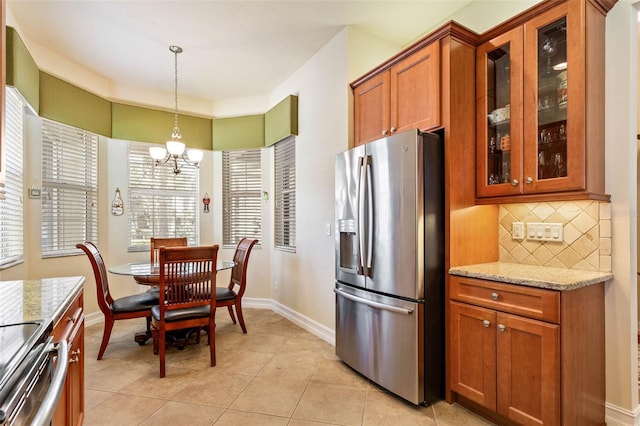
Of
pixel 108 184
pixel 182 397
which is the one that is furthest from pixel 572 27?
pixel 108 184

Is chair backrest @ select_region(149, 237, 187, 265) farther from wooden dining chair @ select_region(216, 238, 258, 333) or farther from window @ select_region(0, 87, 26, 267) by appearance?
window @ select_region(0, 87, 26, 267)

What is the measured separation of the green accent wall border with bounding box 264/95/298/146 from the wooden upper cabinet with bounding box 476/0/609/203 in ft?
7.12

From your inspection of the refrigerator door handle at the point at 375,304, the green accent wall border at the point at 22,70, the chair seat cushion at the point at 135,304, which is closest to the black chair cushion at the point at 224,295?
the chair seat cushion at the point at 135,304

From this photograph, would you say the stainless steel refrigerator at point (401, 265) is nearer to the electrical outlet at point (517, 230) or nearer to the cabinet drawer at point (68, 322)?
the electrical outlet at point (517, 230)

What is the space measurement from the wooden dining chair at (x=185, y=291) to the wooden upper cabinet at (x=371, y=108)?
1.67 meters

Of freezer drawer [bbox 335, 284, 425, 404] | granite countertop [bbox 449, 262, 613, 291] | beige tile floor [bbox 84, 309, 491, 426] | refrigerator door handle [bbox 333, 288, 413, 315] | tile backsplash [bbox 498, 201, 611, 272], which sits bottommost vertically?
beige tile floor [bbox 84, 309, 491, 426]

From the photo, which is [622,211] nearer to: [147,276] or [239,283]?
[239,283]

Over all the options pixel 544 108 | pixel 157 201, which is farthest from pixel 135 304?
pixel 544 108

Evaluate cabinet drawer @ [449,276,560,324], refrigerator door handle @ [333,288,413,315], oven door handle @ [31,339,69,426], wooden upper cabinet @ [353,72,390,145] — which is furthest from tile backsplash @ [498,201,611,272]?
oven door handle @ [31,339,69,426]

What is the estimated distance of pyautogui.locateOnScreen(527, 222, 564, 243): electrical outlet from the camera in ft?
6.96

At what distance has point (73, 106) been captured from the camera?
364cm

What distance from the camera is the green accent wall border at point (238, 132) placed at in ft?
15.2

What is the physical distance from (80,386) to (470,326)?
2.29 m

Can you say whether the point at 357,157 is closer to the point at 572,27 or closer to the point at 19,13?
the point at 572,27
